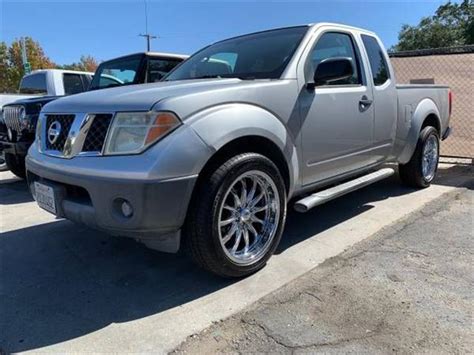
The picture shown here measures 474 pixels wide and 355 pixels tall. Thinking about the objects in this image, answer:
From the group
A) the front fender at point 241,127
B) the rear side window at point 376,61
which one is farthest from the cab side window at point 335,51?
the front fender at point 241,127

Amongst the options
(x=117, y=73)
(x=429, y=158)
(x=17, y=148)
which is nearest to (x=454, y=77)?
(x=429, y=158)

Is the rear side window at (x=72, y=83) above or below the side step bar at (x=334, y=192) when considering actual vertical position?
above

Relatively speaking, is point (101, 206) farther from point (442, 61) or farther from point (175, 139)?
point (442, 61)

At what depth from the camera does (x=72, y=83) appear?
846 cm

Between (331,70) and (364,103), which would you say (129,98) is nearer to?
(331,70)

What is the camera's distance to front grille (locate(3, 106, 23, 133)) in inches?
223

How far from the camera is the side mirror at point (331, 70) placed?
3.40 metres

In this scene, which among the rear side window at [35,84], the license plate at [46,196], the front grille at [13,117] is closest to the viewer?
the license plate at [46,196]

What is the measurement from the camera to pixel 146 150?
250 centimetres

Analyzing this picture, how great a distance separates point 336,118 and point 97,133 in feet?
6.65

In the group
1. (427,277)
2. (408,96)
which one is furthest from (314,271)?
(408,96)

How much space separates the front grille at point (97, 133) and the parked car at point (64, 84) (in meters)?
3.22

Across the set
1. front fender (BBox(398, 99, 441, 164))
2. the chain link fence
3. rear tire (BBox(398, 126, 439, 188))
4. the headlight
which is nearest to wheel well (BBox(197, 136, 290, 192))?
the headlight

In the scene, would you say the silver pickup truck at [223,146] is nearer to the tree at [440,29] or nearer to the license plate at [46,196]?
the license plate at [46,196]
